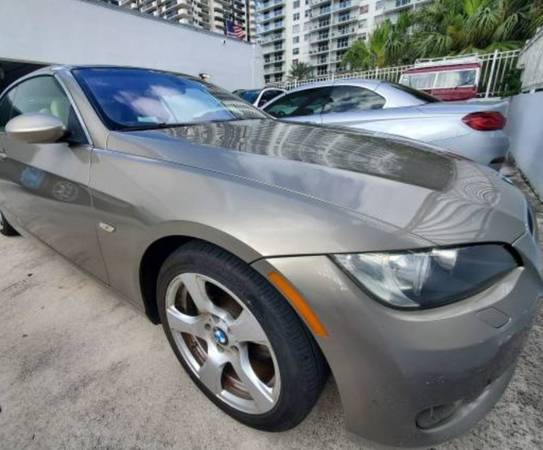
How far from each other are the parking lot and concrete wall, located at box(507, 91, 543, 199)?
2.81 m

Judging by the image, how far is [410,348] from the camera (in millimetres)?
805

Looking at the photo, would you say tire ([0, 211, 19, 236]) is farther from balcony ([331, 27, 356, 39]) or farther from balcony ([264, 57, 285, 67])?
balcony ([264, 57, 285, 67])

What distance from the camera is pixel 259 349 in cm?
118

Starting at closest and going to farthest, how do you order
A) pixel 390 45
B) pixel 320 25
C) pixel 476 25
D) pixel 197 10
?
1. pixel 476 25
2. pixel 390 45
3. pixel 320 25
4. pixel 197 10

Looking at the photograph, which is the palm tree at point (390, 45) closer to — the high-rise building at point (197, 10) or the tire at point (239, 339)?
the tire at point (239, 339)

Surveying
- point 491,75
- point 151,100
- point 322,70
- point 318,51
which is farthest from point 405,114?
point 318,51

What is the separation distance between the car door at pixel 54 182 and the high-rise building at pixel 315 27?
4957 centimetres

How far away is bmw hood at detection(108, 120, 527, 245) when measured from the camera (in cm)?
91

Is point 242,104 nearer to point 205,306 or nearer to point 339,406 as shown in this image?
point 205,306

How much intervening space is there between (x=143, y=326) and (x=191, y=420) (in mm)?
717

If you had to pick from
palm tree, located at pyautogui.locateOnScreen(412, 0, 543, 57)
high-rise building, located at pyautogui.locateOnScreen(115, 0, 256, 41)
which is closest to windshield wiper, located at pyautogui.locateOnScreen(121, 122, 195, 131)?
palm tree, located at pyautogui.locateOnScreen(412, 0, 543, 57)

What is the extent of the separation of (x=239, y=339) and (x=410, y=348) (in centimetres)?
57

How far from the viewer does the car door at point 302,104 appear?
159 inches

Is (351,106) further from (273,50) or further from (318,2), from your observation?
(273,50)
